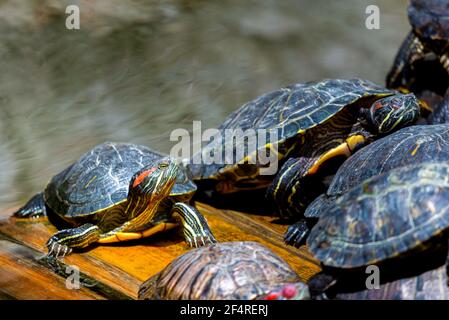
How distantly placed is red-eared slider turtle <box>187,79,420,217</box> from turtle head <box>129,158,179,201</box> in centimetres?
87

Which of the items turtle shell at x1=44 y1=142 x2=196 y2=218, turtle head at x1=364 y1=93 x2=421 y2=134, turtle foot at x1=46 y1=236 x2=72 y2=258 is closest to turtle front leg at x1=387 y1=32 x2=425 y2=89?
turtle head at x1=364 y1=93 x2=421 y2=134

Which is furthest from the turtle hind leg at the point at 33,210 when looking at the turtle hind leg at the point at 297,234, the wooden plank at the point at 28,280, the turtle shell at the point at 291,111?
the turtle hind leg at the point at 297,234

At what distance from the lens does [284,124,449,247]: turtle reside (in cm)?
482

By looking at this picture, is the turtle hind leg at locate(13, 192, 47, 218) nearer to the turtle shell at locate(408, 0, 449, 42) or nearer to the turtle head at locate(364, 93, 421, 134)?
the turtle head at locate(364, 93, 421, 134)

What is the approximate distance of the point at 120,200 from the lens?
5164 mm

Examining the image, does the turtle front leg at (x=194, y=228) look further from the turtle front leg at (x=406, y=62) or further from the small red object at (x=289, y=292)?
the turtle front leg at (x=406, y=62)

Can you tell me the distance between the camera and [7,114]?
8570 millimetres

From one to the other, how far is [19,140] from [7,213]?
2.39 m

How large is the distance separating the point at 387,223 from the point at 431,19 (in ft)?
13.5

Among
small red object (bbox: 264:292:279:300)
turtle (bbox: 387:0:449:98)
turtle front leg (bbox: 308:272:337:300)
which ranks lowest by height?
turtle front leg (bbox: 308:272:337:300)

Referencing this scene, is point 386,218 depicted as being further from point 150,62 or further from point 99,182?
point 150,62

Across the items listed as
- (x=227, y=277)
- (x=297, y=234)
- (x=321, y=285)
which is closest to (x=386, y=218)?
(x=321, y=285)

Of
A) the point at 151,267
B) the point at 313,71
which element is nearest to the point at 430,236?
the point at 151,267
